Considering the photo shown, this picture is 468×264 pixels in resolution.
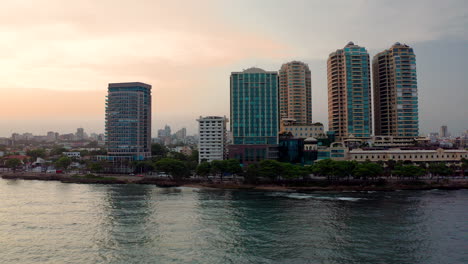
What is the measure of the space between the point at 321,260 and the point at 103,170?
293ft

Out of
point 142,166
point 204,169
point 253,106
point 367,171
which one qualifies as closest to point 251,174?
point 204,169

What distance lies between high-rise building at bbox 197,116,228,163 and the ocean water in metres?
37.4

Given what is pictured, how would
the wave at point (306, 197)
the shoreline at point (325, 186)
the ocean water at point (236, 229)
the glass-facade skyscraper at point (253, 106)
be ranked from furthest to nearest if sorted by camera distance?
the glass-facade skyscraper at point (253, 106) → the shoreline at point (325, 186) → the wave at point (306, 197) → the ocean water at point (236, 229)

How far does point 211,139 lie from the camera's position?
96188 millimetres

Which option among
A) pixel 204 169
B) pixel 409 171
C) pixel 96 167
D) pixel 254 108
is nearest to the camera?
pixel 409 171

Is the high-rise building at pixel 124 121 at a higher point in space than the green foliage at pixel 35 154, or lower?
higher

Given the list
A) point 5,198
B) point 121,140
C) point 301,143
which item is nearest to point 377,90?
point 301,143

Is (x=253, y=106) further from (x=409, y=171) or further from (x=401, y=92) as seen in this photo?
(x=401, y=92)

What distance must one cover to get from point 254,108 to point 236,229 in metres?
56.2

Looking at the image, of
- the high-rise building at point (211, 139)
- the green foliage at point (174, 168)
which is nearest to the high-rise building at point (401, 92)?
the high-rise building at point (211, 139)

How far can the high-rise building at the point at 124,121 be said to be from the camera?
116m

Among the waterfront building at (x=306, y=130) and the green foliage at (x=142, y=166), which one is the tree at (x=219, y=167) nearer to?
the waterfront building at (x=306, y=130)

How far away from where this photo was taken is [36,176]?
96438 mm

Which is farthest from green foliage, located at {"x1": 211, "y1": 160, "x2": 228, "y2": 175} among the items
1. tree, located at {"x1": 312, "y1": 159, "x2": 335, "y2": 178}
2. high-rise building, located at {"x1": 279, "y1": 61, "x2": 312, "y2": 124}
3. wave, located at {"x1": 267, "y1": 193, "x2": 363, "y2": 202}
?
high-rise building, located at {"x1": 279, "y1": 61, "x2": 312, "y2": 124}
